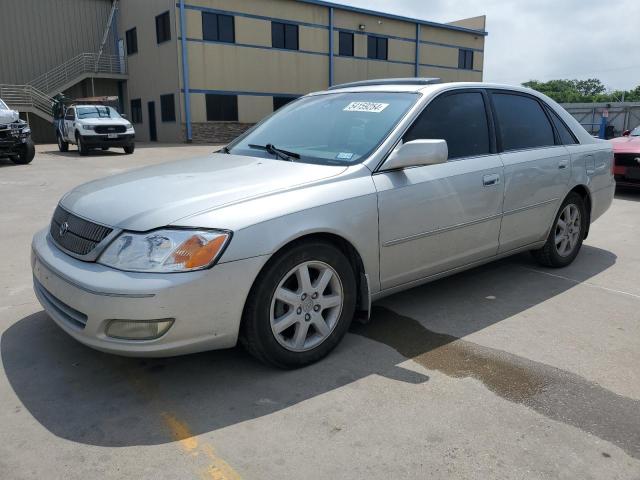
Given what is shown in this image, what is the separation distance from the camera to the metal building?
26.8m

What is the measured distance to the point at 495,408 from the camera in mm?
2787

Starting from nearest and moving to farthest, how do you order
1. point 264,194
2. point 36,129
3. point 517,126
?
Answer: point 264,194
point 517,126
point 36,129

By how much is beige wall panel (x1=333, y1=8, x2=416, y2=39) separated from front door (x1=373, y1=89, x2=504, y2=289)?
28713 millimetres

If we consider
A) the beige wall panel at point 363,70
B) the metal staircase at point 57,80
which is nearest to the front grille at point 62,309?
the metal staircase at point 57,80

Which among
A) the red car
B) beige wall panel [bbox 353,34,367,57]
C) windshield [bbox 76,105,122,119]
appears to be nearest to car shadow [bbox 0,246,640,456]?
the red car

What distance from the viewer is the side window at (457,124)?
3.78 meters

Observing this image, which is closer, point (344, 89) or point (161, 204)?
point (161, 204)

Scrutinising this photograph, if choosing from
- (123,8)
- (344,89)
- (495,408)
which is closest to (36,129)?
(123,8)

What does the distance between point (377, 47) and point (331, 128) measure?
103 feet

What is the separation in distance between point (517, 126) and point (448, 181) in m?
1.20

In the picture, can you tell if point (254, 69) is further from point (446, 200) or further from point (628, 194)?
point (446, 200)

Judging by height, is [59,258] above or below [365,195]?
below

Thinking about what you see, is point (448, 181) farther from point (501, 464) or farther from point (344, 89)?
point (501, 464)

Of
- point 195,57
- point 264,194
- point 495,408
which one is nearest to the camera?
point 495,408
